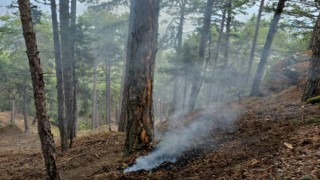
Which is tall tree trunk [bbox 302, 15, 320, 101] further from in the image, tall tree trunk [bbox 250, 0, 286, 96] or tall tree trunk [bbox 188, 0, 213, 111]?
tall tree trunk [bbox 188, 0, 213, 111]

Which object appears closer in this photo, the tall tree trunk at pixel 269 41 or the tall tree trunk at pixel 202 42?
the tall tree trunk at pixel 269 41

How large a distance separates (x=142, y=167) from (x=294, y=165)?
3048mm

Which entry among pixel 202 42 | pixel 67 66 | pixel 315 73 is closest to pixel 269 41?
pixel 202 42

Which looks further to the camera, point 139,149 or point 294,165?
point 139,149

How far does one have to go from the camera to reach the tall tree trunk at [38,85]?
5.32 metres

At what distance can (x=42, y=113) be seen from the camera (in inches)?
219

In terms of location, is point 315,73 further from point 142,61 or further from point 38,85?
point 38,85

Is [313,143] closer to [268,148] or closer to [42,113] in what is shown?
[268,148]

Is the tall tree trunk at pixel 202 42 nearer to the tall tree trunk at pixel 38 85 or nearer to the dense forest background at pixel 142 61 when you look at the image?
the dense forest background at pixel 142 61

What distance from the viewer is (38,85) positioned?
17.8 ft

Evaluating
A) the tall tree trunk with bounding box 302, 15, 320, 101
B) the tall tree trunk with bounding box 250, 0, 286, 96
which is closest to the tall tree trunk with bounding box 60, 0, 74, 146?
the tall tree trunk with bounding box 302, 15, 320, 101

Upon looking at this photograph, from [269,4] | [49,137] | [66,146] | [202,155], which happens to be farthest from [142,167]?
[269,4]

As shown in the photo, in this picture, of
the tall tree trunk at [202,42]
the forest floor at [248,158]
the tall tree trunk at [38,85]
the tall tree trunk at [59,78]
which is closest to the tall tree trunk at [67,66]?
the tall tree trunk at [59,78]

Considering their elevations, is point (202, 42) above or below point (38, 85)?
above
